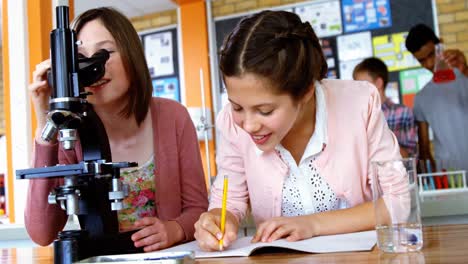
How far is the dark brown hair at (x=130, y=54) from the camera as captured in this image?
49.4 inches

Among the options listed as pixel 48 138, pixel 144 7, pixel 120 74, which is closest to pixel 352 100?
pixel 120 74

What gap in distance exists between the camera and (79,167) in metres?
0.83

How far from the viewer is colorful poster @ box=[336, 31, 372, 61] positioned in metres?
4.54

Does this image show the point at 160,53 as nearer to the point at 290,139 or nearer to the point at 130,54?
the point at 130,54

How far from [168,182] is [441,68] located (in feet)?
6.75

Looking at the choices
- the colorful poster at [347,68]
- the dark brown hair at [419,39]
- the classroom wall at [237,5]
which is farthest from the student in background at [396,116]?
the classroom wall at [237,5]

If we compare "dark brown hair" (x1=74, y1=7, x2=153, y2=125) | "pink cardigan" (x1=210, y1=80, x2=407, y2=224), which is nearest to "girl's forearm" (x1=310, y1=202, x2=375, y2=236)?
"pink cardigan" (x1=210, y1=80, x2=407, y2=224)

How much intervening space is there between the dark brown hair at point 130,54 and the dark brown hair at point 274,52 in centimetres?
29

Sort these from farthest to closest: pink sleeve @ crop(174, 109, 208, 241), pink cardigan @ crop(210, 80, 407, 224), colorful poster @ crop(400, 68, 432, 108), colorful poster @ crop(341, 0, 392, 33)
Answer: colorful poster @ crop(341, 0, 392, 33) → colorful poster @ crop(400, 68, 432, 108) → pink sleeve @ crop(174, 109, 208, 241) → pink cardigan @ crop(210, 80, 407, 224)

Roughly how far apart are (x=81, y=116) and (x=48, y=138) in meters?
0.06

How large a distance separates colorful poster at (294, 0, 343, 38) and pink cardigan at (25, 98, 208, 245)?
11.4 feet

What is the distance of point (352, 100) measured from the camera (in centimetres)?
116

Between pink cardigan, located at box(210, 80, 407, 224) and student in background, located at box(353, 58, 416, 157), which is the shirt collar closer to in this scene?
pink cardigan, located at box(210, 80, 407, 224)

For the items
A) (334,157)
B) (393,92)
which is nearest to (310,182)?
(334,157)
